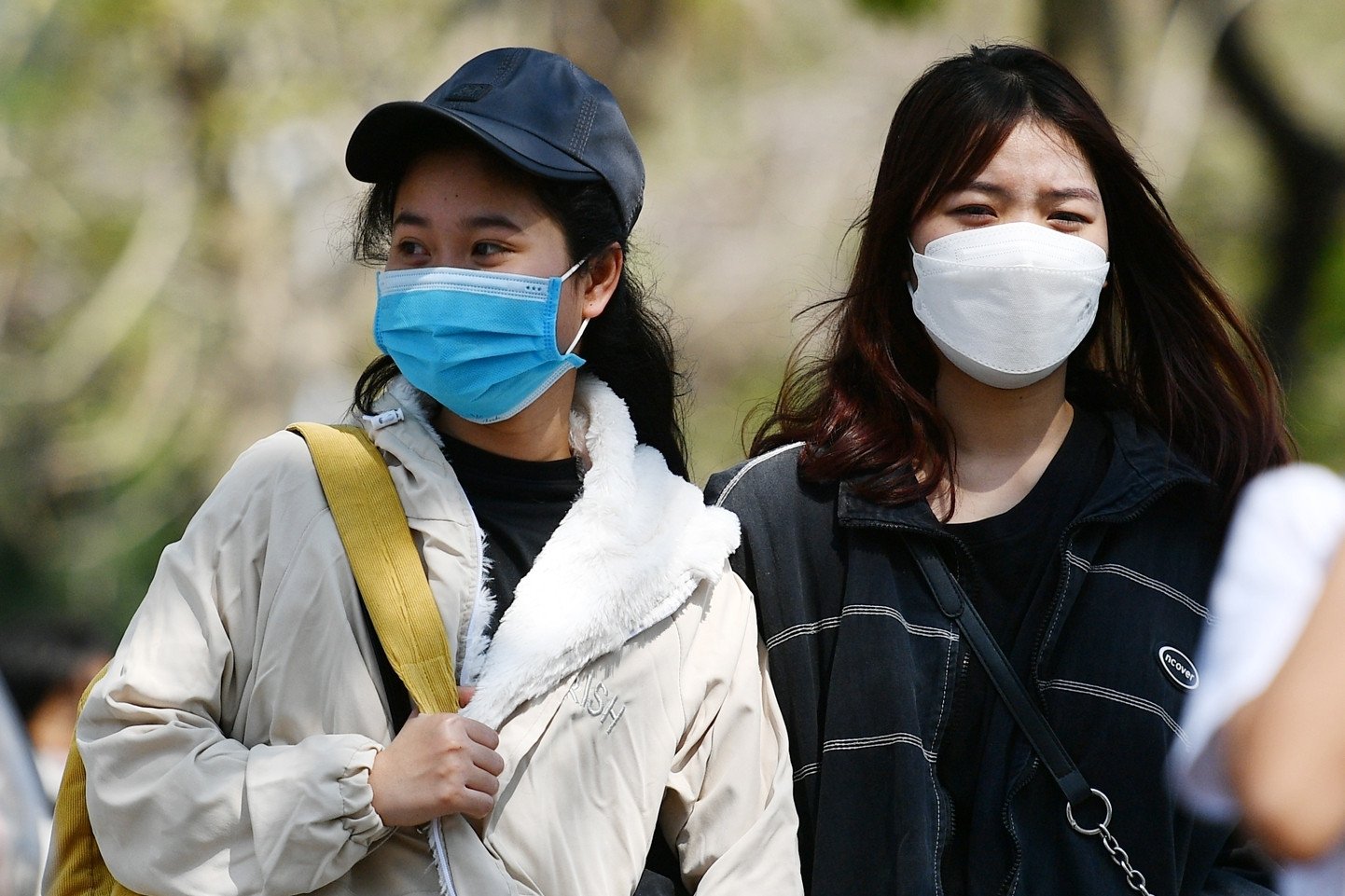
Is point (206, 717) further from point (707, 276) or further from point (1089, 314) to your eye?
point (707, 276)

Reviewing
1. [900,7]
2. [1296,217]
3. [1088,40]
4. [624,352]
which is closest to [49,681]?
[624,352]

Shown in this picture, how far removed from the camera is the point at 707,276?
8.19 meters

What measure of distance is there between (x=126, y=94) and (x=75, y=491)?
2.21m

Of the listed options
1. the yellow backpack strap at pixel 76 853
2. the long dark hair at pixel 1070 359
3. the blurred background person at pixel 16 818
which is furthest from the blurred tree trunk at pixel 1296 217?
the blurred background person at pixel 16 818

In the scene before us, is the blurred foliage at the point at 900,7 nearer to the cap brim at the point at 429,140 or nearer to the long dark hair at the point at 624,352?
the long dark hair at the point at 624,352

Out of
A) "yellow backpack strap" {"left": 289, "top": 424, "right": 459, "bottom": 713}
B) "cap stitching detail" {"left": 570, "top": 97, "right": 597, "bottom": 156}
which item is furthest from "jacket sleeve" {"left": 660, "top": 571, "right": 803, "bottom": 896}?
"cap stitching detail" {"left": 570, "top": 97, "right": 597, "bottom": 156}

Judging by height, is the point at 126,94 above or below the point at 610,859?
above

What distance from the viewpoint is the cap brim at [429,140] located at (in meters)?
2.29

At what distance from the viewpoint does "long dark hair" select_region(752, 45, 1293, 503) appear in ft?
8.66

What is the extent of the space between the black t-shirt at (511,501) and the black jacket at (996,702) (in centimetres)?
37

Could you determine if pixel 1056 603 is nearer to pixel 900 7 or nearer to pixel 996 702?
pixel 996 702

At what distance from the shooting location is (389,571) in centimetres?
215

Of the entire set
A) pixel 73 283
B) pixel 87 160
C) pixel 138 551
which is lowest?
pixel 138 551

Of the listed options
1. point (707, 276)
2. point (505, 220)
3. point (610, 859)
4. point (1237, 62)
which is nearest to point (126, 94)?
point (707, 276)
